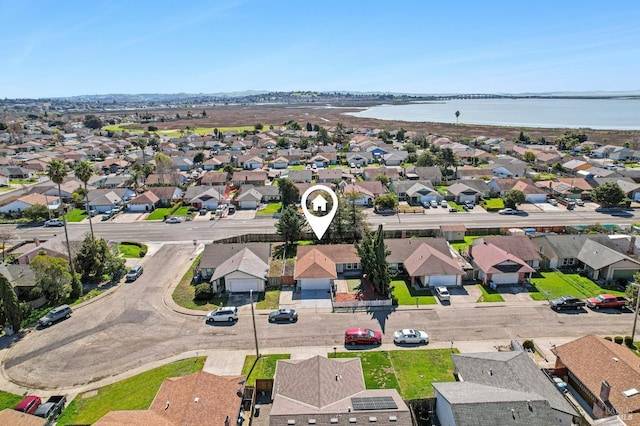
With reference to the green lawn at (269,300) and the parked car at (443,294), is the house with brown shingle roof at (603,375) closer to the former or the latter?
the parked car at (443,294)

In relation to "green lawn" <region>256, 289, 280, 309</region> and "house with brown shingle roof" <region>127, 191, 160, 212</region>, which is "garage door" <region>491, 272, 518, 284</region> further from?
"house with brown shingle roof" <region>127, 191, 160, 212</region>

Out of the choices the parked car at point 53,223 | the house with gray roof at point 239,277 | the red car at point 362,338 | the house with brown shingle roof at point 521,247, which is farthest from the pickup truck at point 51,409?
the parked car at point 53,223

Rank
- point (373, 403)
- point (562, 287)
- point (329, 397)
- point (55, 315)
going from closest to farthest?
point (373, 403) → point (329, 397) → point (55, 315) → point (562, 287)

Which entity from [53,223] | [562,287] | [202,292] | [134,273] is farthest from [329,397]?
[53,223]

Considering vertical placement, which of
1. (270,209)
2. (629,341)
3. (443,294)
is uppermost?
(270,209)

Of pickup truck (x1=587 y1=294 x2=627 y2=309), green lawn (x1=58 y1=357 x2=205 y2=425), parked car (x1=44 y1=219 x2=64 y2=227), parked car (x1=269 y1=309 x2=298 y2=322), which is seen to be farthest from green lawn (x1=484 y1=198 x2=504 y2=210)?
parked car (x1=44 y1=219 x2=64 y2=227)

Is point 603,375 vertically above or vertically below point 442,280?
above

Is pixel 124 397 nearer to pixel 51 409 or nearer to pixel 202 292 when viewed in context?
pixel 51 409
